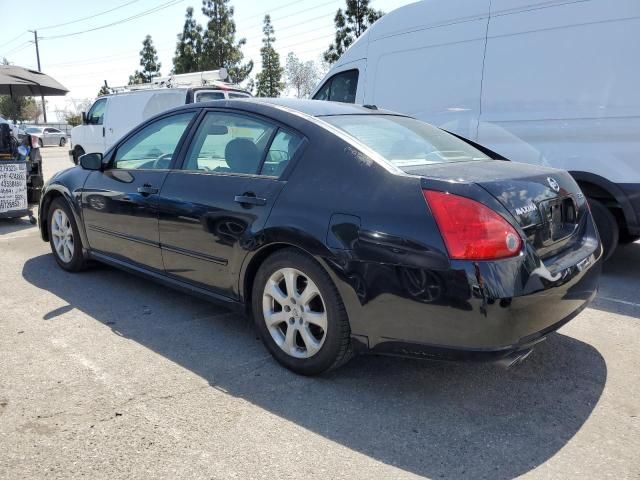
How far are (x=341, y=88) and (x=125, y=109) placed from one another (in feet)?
23.5

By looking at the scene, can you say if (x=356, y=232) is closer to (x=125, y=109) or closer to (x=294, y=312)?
(x=294, y=312)

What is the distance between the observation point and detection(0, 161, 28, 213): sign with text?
7.30 m

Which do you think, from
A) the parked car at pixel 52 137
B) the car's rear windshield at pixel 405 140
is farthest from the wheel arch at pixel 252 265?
the parked car at pixel 52 137

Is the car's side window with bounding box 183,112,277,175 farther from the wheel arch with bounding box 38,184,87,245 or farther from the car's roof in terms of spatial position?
the wheel arch with bounding box 38,184,87,245

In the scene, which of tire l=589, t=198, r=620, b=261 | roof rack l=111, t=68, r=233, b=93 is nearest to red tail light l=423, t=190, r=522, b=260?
tire l=589, t=198, r=620, b=261

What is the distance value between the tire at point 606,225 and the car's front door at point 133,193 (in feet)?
12.4

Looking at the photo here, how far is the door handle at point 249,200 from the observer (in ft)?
10.6


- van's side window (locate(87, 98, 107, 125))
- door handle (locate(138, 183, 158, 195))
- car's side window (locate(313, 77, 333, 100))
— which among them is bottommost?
door handle (locate(138, 183, 158, 195))

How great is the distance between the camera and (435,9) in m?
6.30

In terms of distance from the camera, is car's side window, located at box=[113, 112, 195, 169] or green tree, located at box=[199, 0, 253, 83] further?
green tree, located at box=[199, 0, 253, 83]

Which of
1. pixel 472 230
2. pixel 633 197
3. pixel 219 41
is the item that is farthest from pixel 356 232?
pixel 219 41

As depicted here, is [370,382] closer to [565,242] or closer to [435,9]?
[565,242]

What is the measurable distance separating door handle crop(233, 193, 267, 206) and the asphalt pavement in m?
0.95

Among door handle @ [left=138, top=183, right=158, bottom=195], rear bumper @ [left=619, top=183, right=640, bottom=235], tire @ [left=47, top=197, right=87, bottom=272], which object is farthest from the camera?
tire @ [left=47, top=197, right=87, bottom=272]
